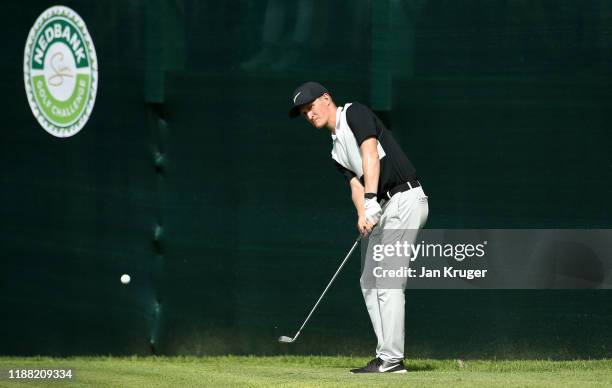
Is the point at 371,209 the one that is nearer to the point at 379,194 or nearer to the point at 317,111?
the point at 379,194

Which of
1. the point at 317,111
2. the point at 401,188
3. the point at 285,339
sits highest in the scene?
the point at 317,111

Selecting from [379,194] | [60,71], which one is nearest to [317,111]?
[379,194]

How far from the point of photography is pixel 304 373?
22.2 feet

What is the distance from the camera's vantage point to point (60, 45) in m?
8.55

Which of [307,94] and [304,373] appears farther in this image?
[304,373]

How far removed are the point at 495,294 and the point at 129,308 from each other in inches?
105

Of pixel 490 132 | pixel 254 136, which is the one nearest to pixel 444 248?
pixel 490 132

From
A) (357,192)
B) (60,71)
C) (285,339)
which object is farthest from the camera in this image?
(60,71)

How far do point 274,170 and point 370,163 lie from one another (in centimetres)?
153

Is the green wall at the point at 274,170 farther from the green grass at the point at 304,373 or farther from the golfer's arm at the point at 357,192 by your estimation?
the golfer's arm at the point at 357,192

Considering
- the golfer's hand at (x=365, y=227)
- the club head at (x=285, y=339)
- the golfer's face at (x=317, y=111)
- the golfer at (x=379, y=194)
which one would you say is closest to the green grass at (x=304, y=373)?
the club head at (x=285, y=339)

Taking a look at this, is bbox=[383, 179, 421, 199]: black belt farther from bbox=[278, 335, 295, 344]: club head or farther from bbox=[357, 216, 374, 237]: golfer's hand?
bbox=[278, 335, 295, 344]: club head

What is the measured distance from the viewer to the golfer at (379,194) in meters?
6.46

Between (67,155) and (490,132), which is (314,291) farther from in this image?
(67,155)
